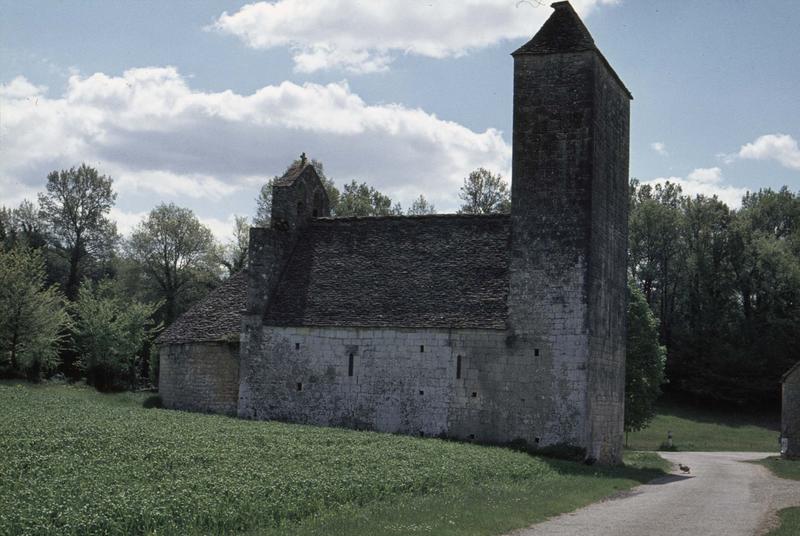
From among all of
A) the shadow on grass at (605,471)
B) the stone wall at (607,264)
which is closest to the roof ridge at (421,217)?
the stone wall at (607,264)

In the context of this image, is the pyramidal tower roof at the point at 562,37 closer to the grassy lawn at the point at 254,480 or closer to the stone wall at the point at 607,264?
the stone wall at the point at 607,264

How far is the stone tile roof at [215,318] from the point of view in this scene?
35.2 m

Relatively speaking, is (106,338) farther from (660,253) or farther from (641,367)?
(660,253)

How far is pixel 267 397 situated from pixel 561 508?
16473 millimetres

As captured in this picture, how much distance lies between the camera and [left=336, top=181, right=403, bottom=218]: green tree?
214 ft

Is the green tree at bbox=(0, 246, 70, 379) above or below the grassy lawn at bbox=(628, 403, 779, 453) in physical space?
above

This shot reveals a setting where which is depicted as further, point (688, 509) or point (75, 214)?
point (75, 214)

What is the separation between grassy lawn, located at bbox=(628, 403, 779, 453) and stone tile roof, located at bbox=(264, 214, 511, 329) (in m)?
22.3

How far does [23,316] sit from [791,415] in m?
38.0

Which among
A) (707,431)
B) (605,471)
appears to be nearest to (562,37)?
(605,471)

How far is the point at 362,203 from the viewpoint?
6644 centimetres

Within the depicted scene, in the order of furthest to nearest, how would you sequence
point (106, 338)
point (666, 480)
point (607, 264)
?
point (106, 338)
point (607, 264)
point (666, 480)

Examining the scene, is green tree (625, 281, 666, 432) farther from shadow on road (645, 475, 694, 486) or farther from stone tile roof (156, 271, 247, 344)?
stone tile roof (156, 271, 247, 344)

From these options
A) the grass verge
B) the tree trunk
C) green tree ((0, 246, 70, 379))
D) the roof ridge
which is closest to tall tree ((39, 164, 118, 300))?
the tree trunk
